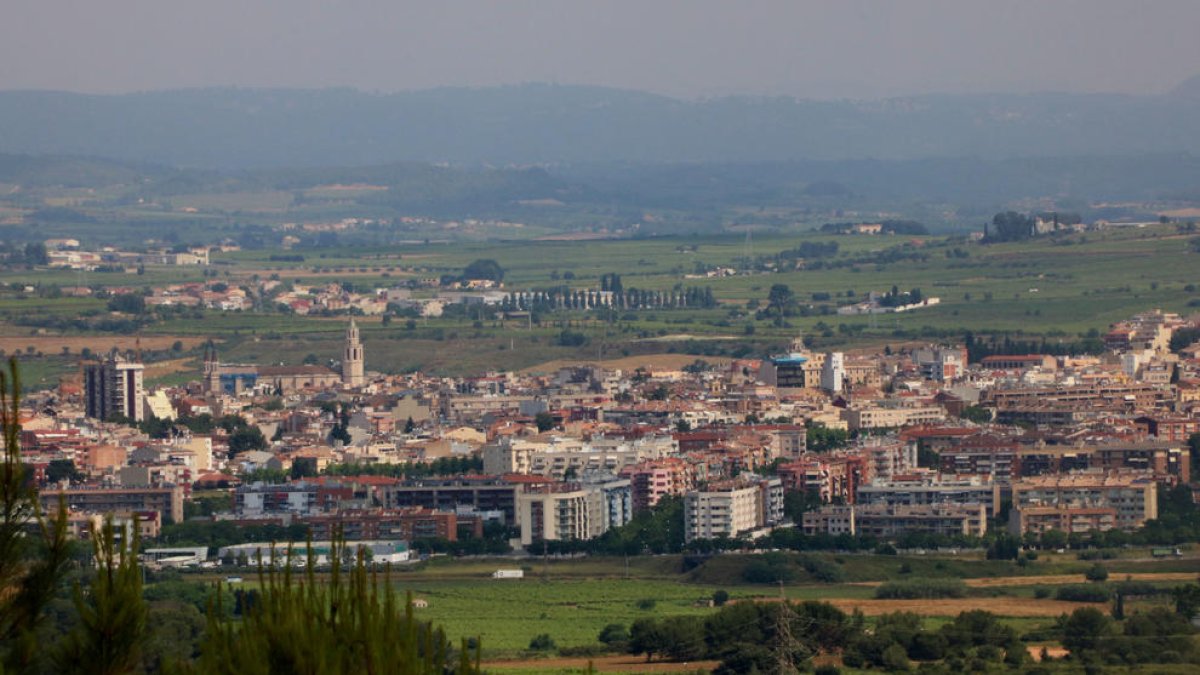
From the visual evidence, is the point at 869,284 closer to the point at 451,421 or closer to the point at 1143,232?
the point at 1143,232

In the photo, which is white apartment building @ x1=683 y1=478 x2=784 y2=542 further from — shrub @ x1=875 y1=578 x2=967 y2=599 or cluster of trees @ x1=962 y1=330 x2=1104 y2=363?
cluster of trees @ x1=962 y1=330 x2=1104 y2=363

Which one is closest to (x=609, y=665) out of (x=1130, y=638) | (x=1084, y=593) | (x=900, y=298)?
(x=1130, y=638)

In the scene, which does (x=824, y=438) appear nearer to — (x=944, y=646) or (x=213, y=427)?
(x=213, y=427)

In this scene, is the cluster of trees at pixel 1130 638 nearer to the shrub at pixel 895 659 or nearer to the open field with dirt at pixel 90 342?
the shrub at pixel 895 659

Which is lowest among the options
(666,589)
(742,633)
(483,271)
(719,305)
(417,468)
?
(666,589)

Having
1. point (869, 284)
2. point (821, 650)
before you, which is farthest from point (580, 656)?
point (869, 284)

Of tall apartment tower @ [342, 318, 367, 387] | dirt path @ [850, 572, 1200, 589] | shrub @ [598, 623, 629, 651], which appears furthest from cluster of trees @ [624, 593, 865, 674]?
tall apartment tower @ [342, 318, 367, 387]

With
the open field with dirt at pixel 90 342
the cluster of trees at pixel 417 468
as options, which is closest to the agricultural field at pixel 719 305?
the open field with dirt at pixel 90 342
